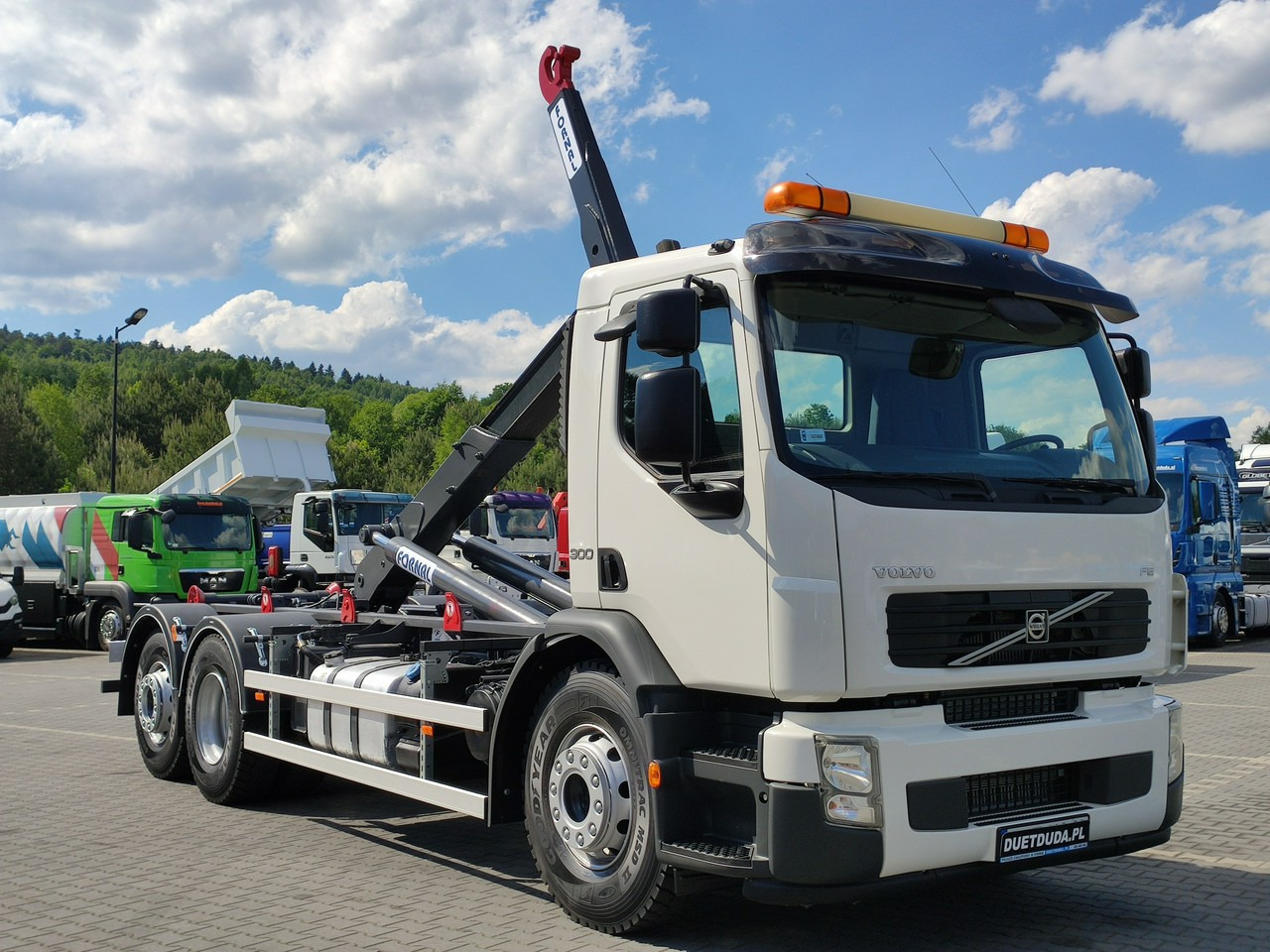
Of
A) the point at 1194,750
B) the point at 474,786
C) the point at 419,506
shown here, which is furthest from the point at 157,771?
the point at 1194,750

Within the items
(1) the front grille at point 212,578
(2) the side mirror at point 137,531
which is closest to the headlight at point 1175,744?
(1) the front grille at point 212,578

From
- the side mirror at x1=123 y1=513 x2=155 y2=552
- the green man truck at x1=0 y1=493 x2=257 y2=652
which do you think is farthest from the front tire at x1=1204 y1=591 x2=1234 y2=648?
the side mirror at x1=123 y1=513 x2=155 y2=552

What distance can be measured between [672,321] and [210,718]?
5.50 meters

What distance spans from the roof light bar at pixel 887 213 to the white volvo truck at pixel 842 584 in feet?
0.05

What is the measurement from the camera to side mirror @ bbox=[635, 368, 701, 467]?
15.5 feet

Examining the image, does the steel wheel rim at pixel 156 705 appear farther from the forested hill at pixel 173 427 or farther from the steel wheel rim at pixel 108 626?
the steel wheel rim at pixel 108 626

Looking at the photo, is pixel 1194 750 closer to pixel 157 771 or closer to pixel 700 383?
pixel 700 383

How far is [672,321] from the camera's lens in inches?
186

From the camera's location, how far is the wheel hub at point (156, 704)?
908 centimetres

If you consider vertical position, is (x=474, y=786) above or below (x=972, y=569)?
below

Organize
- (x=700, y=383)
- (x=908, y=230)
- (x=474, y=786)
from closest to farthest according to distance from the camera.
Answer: (x=700, y=383) → (x=908, y=230) → (x=474, y=786)

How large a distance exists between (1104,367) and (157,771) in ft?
23.8

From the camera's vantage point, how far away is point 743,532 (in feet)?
15.5

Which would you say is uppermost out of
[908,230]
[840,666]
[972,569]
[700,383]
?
[908,230]
